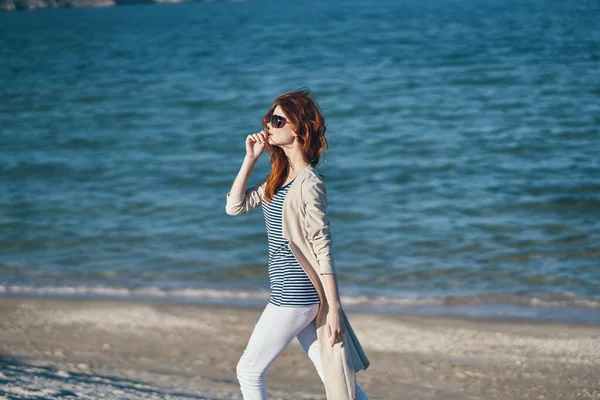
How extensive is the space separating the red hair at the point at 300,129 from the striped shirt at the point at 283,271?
0.06 meters

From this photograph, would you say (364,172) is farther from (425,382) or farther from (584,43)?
(584,43)

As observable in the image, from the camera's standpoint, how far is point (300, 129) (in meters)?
3.69

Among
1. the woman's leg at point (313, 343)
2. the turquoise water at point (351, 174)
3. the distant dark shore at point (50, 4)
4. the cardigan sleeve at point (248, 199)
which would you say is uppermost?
the cardigan sleeve at point (248, 199)

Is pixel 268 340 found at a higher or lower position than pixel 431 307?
higher

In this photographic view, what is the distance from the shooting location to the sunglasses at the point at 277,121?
12.1ft

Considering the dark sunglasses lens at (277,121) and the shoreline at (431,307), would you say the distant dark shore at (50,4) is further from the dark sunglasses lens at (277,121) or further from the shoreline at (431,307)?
the dark sunglasses lens at (277,121)

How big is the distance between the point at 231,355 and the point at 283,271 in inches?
115

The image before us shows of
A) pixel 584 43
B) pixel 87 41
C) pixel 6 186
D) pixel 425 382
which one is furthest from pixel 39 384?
pixel 87 41

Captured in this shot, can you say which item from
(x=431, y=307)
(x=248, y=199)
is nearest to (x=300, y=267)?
(x=248, y=199)

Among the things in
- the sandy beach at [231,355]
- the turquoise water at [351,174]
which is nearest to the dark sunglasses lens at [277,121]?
the sandy beach at [231,355]

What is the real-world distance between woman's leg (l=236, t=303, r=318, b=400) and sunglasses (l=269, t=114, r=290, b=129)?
0.81 meters

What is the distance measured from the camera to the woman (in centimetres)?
359

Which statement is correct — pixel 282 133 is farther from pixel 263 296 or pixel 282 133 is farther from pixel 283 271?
pixel 263 296

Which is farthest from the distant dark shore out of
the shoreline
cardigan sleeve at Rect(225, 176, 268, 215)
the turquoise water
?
cardigan sleeve at Rect(225, 176, 268, 215)
